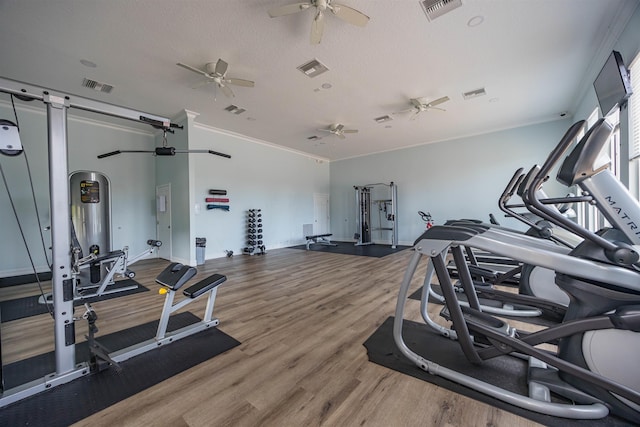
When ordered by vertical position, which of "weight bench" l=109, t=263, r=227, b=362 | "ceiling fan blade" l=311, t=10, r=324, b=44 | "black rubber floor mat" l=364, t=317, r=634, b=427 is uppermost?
"ceiling fan blade" l=311, t=10, r=324, b=44

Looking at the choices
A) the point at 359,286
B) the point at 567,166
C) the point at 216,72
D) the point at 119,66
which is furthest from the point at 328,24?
the point at 359,286

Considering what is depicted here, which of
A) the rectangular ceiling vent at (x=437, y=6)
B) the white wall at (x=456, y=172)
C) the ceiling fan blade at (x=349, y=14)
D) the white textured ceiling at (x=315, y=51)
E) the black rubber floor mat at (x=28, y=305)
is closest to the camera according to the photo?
the ceiling fan blade at (x=349, y=14)

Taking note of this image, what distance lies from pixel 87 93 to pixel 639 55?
7833mm

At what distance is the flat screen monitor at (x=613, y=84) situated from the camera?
102 inches

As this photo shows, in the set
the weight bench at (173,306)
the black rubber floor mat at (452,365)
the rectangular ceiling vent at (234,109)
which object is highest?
the rectangular ceiling vent at (234,109)

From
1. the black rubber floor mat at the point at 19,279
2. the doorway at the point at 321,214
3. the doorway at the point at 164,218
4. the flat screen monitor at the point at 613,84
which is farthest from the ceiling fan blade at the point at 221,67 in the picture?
the doorway at the point at 321,214

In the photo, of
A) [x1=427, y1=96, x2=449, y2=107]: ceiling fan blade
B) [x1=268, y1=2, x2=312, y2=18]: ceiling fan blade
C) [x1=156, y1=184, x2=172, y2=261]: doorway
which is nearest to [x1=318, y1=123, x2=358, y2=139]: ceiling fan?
[x1=427, y1=96, x2=449, y2=107]: ceiling fan blade

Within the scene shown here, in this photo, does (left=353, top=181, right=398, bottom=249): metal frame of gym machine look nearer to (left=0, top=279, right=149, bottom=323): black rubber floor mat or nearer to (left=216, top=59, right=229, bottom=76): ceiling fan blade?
(left=216, top=59, right=229, bottom=76): ceiling fan blade

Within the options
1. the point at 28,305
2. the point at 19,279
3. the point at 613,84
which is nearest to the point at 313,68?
the point at 613,84

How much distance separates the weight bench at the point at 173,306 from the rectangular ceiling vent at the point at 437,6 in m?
3.56

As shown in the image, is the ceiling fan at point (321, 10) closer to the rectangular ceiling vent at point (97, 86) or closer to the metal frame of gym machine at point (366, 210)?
the rectangular ceiling vent at point (97, 86)

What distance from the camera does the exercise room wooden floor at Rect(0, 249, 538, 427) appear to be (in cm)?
143

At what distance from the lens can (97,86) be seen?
13.7 ft

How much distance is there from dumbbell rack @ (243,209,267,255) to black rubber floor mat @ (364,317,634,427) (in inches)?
205
